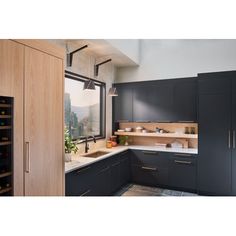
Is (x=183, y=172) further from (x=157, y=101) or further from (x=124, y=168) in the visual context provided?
(x=157, y=101)

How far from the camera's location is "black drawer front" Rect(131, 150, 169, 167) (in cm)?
357

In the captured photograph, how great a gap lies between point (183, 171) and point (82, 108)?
2.20 meters

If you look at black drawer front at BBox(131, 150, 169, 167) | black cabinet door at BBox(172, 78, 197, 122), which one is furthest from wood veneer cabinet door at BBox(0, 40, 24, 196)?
black cabinet door at BBox(172, 78, 197, 122)

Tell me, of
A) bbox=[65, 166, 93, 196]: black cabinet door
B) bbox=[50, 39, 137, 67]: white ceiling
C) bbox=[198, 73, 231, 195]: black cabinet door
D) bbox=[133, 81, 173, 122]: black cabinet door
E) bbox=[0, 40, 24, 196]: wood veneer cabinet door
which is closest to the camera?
bbox=[0, 40, 24, 196]: wood veneer cabinet door

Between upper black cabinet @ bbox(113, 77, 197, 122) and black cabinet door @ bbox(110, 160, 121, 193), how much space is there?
1.17 m

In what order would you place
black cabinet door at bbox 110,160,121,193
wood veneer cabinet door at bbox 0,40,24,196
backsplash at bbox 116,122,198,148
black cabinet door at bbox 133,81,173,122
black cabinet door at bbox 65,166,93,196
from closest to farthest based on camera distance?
wood veneer cabinet door at bbox 0,40,24,196 → black cabinet door at bbox 65,166,93,196 → black cabinet door at bbox 110,160,121,193 → black cabinet door at bbox 133,81,173,122 → backsplash at bbox 116,122,198,148

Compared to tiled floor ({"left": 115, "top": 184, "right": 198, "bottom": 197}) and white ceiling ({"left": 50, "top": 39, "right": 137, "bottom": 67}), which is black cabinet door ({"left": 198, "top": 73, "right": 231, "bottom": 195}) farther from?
white ceiling ({"left": 50, "top": 39, "right": 137, "bottom": 67})

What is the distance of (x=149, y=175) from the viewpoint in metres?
3.67

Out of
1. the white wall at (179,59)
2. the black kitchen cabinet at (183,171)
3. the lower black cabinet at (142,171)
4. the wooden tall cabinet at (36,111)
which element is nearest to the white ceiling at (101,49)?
the white wall at (179,59)

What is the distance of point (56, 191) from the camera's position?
5.74 feet

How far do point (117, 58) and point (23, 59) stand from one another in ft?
8.41

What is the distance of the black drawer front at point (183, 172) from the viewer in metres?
3.36

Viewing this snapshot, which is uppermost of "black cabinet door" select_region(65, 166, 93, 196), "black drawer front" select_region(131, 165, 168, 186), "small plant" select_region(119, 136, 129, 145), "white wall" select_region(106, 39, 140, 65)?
"white wall" select_region(106, 39, 140, 65)
